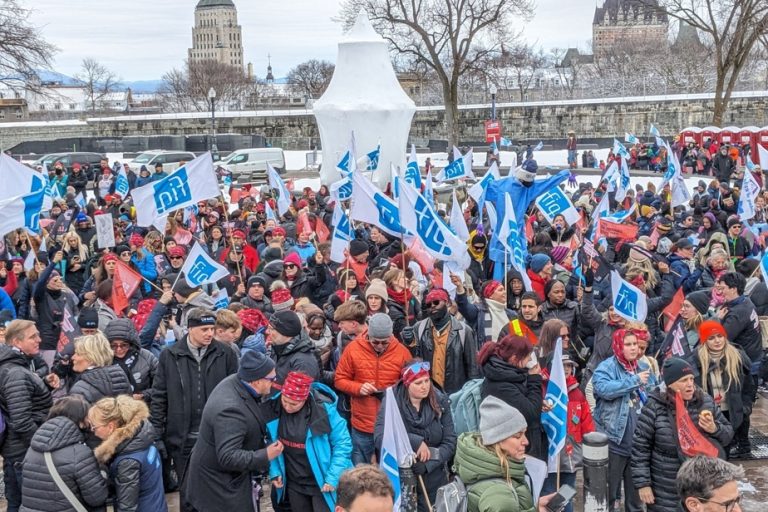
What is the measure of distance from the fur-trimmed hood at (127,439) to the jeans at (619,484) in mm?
2927

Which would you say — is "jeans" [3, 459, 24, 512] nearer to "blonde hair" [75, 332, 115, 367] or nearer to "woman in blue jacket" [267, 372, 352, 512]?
"blonde hair" [75, 332, 115, 367]

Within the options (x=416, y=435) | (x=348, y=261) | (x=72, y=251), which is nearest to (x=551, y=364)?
(x=416, y=435)

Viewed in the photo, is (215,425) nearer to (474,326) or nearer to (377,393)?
(377,393)

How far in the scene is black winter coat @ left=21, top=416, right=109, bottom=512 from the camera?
4.45m

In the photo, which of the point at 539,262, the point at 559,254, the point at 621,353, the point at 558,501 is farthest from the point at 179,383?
the point at 559,254

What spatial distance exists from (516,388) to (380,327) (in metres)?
0.95

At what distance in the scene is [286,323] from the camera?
5539 millimetres

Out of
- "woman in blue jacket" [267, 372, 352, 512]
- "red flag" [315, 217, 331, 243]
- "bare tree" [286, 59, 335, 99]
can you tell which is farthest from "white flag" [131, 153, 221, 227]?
"bare tree" [286, 59, 335, 99]

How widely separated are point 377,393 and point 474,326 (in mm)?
2152

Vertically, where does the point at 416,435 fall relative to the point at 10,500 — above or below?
above

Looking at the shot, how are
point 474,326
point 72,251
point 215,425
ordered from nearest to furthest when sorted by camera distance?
1. point 215,425
2. point 474,326
3. point 72,251

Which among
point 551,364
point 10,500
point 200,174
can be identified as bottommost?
point 10,500

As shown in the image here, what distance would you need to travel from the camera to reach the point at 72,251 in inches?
435

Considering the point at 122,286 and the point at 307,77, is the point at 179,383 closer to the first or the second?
the point at 122,286
